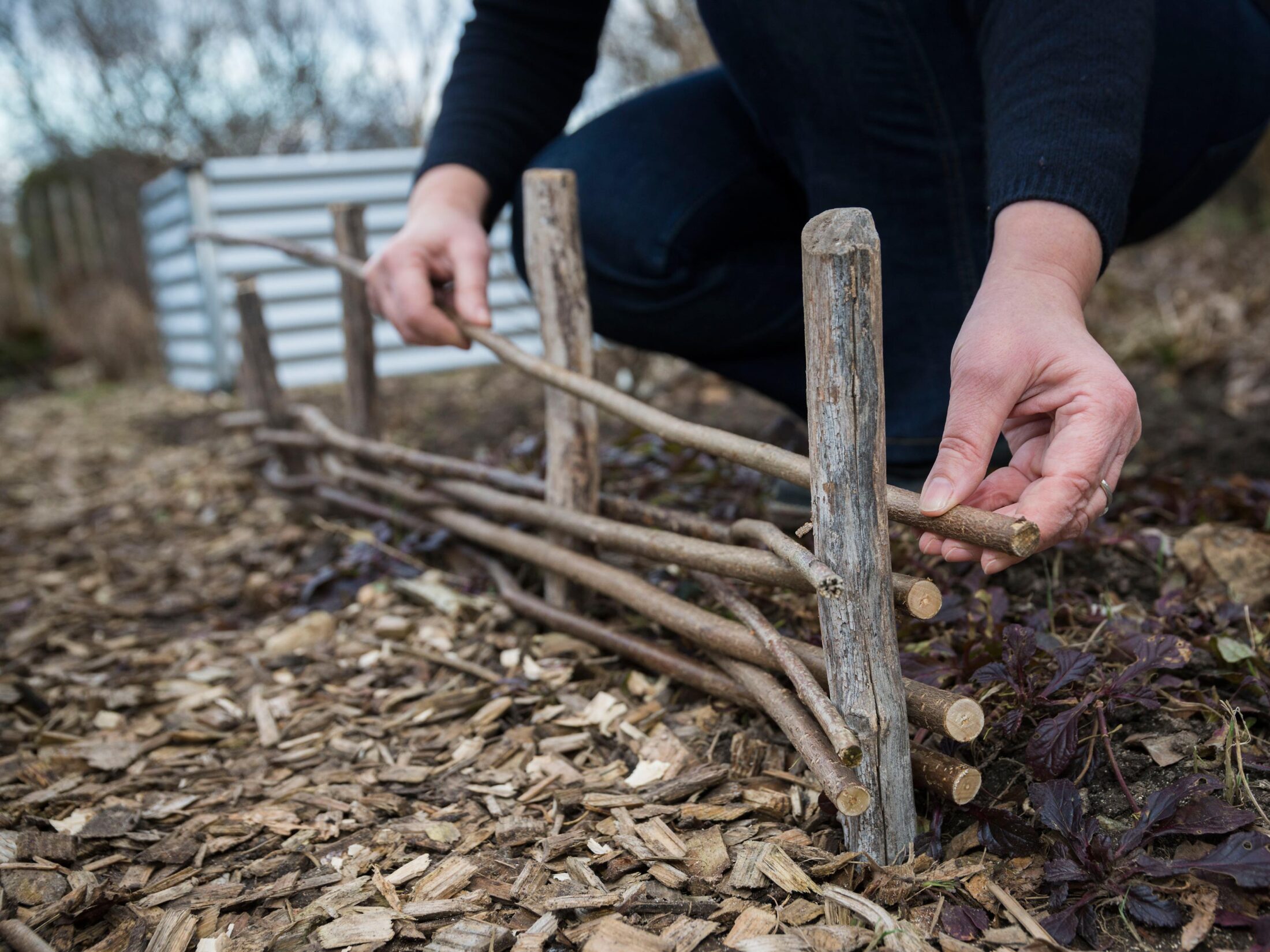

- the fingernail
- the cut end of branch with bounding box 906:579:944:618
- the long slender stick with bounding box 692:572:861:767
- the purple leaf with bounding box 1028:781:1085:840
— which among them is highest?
the fingernail

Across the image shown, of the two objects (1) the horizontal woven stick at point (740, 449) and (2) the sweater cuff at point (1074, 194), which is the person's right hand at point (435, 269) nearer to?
(1) the horizontal woven stick at point (740, 449)

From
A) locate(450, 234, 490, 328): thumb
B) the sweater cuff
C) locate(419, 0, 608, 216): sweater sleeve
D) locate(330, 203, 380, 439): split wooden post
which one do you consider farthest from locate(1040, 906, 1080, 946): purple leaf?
locate(330, 203, 380, 439): split wooden post

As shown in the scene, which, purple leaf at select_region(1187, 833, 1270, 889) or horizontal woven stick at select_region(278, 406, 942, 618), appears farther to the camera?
horizontal woven stick at select_region(278, 406, 942, 618)

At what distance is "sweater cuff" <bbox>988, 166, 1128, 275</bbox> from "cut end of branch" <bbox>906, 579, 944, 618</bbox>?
517 millimetres

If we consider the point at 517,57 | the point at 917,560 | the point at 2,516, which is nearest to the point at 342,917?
the point at 917,560

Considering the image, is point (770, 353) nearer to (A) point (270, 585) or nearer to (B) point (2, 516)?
(A) point (270, 585)

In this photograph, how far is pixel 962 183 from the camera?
1801 mm

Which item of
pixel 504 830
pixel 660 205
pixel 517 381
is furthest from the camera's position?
pixel 517 381

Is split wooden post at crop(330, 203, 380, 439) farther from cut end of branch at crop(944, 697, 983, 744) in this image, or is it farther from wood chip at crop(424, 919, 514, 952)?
cut end of branch at crop(944, 697, 983, 744)

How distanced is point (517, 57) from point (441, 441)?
174 centimetres

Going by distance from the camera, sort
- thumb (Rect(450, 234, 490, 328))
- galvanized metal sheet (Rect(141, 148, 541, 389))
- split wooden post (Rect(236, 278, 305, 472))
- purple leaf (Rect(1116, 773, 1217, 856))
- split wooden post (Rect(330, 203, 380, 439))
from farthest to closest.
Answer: galvanized metal sheet (Rect(141, 148, 541, 389))
split wooden post (Rect(236, 278, 305, 472))
split wooden post (Rect(330, 203, 380, 439))
thumb (Rect(450, 234, 490, 328))
purple leaf (Rect(1116, 773, 1217, 856))

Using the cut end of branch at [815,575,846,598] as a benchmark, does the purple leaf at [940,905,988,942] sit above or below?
below

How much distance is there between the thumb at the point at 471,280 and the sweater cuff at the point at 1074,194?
1.04m

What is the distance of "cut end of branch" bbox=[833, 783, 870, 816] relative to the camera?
109cm
